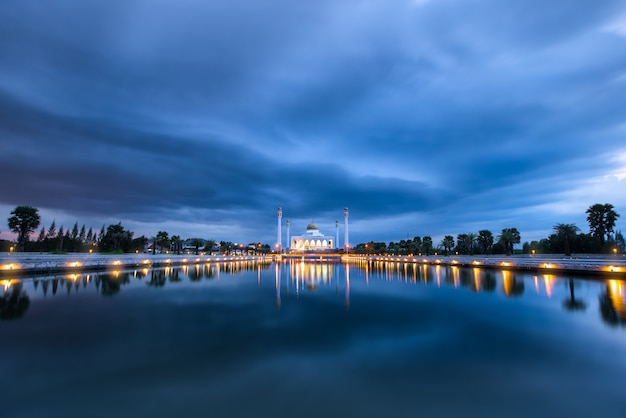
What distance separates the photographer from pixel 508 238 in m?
60.0

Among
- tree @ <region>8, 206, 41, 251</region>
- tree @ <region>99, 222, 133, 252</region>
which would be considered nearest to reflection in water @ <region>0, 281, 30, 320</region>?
tree @ <region>8, 206, 41, 251</region>

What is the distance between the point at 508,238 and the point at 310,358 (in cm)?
6313

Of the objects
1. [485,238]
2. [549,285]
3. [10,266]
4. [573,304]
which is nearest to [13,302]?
[10,266]

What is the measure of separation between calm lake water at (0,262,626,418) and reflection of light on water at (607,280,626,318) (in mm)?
131

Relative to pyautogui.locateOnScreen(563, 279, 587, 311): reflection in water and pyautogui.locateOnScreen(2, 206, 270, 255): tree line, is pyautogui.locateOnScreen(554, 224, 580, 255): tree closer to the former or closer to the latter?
pyautogui.locateOnScreen(563, 279, 587, 311): reflection in water

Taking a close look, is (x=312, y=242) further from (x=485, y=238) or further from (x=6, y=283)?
(x=6, y=283)

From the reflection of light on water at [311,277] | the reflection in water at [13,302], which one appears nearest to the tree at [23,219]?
the reflection in water at [13,302]

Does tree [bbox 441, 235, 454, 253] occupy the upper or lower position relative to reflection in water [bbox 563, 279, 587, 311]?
upper

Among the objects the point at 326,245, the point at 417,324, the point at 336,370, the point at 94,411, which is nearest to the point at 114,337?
the point at 94,411

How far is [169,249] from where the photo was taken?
338 ft

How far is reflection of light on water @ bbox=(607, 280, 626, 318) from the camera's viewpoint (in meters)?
15.4

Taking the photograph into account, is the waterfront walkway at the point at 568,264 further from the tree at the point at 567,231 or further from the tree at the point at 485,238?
the tree at the point at 485,238

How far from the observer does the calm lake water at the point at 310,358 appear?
6.64 metres

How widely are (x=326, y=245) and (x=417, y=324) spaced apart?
125 metres
